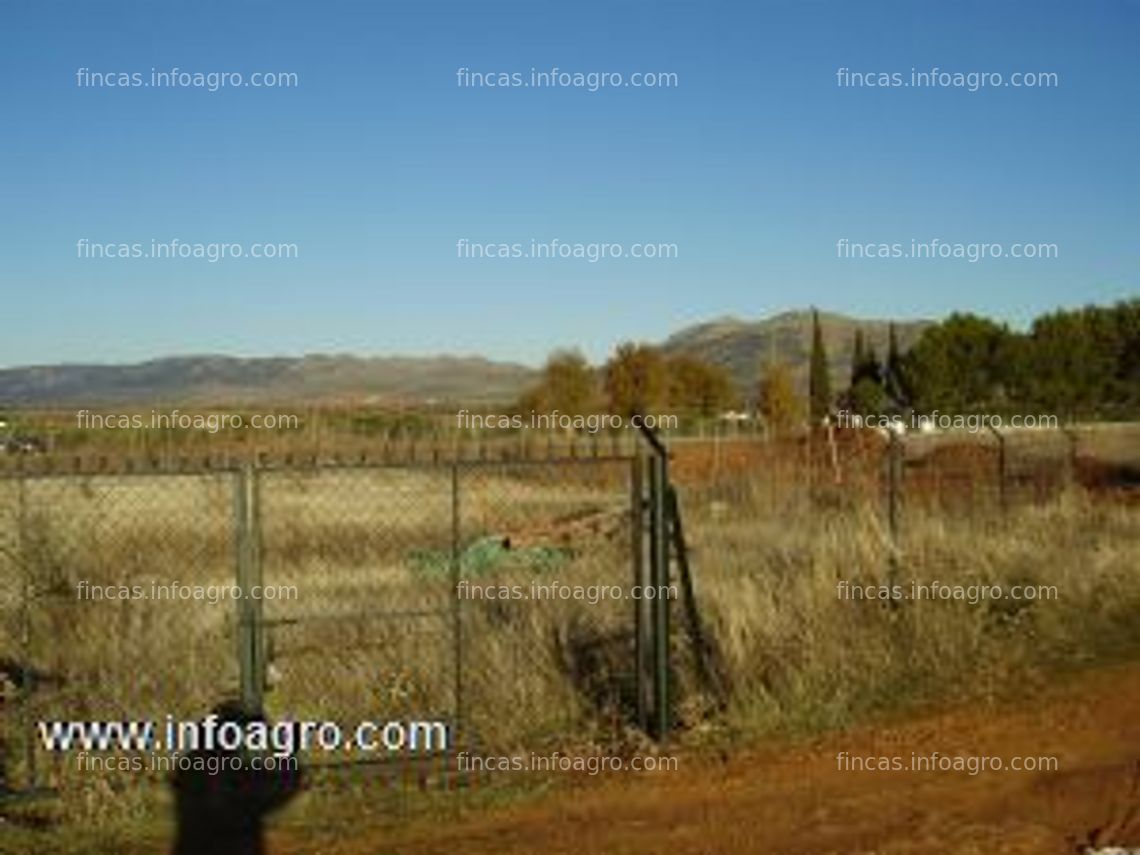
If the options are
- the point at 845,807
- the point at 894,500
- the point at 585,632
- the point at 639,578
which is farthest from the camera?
the point at 894,500

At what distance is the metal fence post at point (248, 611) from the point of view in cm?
919

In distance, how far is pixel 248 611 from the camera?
9.29 m

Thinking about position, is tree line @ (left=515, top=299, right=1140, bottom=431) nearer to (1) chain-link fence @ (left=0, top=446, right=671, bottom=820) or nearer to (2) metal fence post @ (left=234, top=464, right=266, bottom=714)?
(1) chain-link fence @ (left=0, top=446, right=671, bottom=820)

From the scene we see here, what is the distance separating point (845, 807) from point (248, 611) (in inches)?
147

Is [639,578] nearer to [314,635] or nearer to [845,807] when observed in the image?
[845,807]

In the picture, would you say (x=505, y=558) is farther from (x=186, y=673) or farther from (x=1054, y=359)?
(x=1054, y=359)

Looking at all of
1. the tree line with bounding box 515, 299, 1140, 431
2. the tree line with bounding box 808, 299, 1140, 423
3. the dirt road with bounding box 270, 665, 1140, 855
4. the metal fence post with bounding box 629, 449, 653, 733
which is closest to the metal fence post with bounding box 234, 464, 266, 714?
the dirt road with bounding box 270, 665, 1140, 855

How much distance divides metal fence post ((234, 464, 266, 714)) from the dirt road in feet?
4.10

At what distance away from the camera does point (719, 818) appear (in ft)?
27.1

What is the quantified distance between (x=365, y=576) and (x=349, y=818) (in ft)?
29.0

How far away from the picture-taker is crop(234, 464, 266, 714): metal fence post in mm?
9188

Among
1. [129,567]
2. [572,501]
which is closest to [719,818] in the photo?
[129,567]

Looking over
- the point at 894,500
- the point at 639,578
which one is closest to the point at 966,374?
the point at 894,500

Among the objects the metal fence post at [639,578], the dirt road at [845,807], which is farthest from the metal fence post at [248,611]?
the metal fence post at [639,578]
